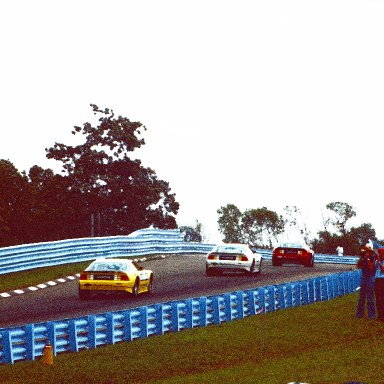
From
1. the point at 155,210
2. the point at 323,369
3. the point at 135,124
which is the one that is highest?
the point at 135,124

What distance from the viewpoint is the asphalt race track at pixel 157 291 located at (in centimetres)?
2266

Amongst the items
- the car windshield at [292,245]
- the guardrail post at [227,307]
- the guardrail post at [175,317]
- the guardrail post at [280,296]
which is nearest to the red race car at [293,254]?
the car windshield at [292,245]

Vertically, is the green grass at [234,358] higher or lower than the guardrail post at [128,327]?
lower

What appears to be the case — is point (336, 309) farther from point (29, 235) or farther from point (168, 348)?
point (29, 235)

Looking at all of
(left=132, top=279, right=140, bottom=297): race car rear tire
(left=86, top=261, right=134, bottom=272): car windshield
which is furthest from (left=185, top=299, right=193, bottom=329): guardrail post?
(left=132, top=279, right=140, bottom=297): race car rear tire

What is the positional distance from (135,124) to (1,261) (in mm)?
Result: 40265

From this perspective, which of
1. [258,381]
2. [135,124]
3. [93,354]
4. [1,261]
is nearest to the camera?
[258,381]

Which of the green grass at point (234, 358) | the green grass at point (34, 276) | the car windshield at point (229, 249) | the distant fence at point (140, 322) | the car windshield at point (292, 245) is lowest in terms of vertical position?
the green grass at point (234, 358)

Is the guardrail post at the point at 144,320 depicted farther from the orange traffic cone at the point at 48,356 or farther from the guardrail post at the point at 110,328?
the orange traffic cone at the point at 48,356

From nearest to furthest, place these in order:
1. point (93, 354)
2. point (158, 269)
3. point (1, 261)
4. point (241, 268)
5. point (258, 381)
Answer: point (258, 381), point (93, 354), point (1, 261), point (241, 268), point (158, 269)

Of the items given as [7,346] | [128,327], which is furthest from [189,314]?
[7,346]

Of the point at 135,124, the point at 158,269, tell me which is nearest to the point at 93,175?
the point at 135,124

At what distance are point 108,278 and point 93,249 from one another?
15166 mm

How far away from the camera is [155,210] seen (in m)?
72.2
